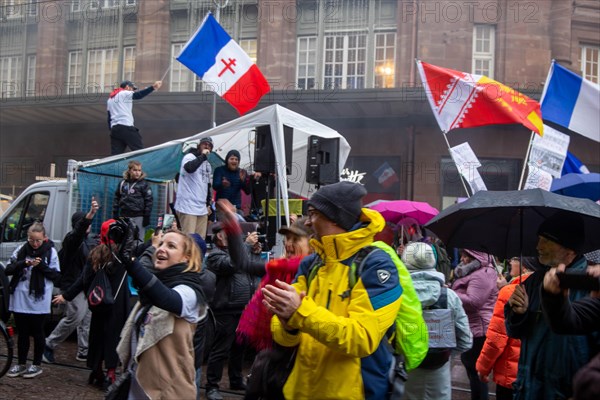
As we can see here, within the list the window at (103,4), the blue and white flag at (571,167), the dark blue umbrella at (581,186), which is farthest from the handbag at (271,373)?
the window at (103,4)

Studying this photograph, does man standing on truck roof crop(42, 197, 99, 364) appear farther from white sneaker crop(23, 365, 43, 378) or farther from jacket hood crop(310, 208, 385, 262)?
jacket hood crop(310, 208, 385, 262)

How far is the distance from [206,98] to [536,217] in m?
16.5

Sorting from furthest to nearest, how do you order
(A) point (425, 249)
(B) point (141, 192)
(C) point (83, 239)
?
(B) point (141, 192)
(C) point (83, 239)
(A) point (425, 249)

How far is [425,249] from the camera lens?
561 cm

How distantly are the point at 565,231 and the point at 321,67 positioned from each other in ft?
61.0

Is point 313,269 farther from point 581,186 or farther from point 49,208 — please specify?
point 49,208

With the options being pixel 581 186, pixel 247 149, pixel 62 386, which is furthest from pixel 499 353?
pixel 247 149

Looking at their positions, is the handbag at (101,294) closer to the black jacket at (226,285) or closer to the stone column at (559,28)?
the black jacket at (226,285)

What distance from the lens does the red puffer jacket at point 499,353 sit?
5637 mm

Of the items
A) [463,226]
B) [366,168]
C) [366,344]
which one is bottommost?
[366,344]

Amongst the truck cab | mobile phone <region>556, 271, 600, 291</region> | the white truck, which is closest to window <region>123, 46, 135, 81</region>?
the white truck

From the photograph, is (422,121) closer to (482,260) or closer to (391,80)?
(391,80)

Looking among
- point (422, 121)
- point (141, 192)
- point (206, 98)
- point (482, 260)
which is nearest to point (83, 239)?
point (141, 192)

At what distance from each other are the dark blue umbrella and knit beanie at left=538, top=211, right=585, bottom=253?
6.79 meters
